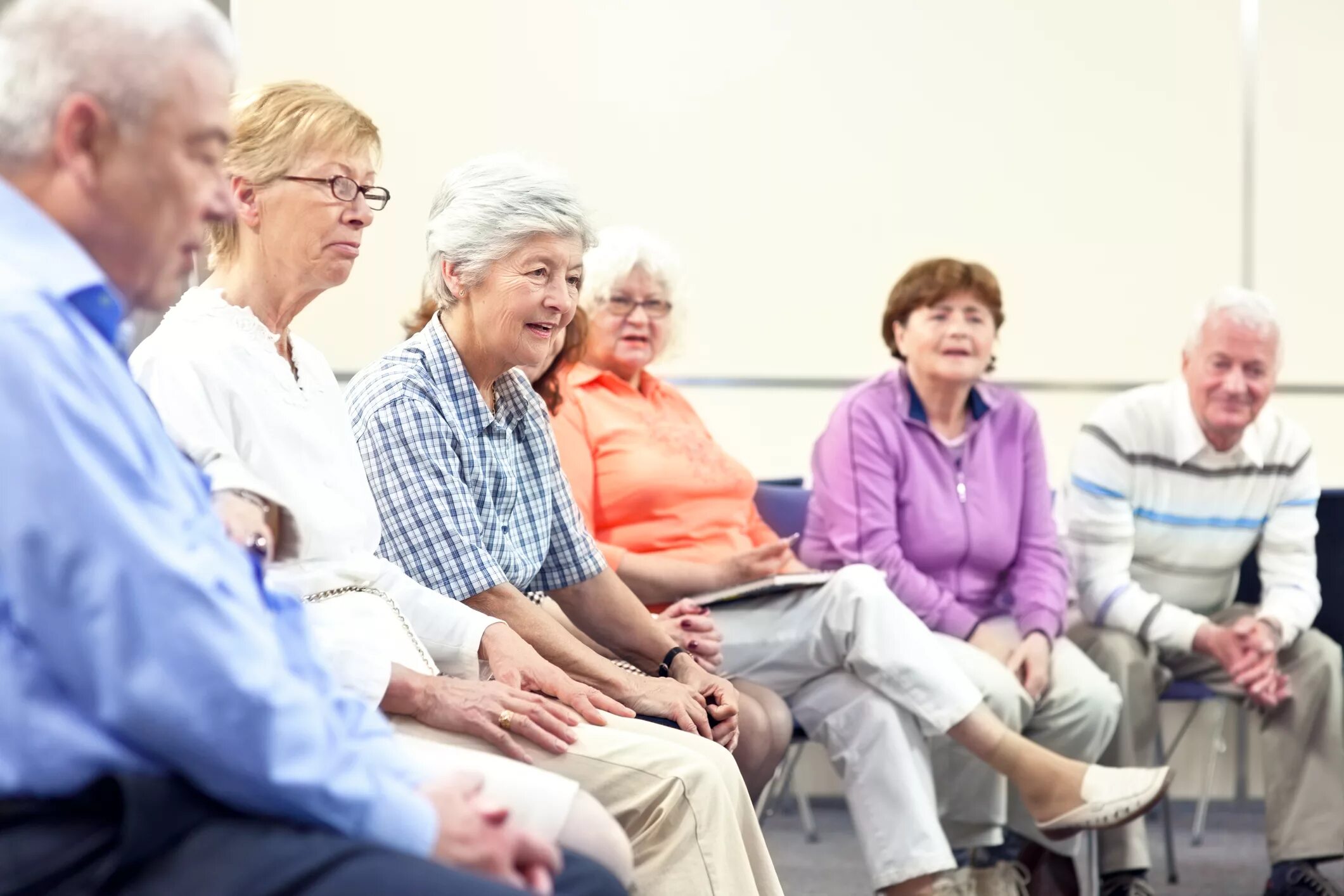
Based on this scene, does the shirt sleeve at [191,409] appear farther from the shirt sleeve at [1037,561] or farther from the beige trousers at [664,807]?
the shirt sleeve at [1037,561]

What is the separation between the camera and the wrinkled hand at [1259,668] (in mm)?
3168

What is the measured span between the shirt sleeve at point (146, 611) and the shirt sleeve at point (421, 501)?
878 millimetres

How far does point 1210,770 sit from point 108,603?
10.9ft

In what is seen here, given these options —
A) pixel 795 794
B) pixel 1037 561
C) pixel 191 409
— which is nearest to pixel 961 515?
pixel 1037 561

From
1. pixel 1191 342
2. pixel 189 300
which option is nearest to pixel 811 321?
pixel 1191 342

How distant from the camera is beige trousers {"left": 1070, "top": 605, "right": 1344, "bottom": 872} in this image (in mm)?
3074

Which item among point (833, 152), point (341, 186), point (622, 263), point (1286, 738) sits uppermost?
point (833, 152)

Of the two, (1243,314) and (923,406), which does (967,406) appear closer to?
(923,406)

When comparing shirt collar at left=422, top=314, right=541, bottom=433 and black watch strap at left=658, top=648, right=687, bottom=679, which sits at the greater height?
shirt collar at left=422, top=314, right=541, bottom=433

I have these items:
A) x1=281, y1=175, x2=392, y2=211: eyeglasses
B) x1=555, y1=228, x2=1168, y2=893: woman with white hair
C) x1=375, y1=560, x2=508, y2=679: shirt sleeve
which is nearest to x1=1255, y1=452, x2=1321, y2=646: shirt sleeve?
x1=555, y1=228, x2=1168, y2=893: woman with white hair

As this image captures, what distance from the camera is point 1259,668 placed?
317 centimetres

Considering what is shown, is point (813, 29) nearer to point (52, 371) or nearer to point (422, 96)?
point (422, 96)

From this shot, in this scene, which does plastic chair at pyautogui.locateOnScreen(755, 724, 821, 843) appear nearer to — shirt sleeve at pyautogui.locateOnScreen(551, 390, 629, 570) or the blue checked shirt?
shirt sleeve at pyautogui.locateOnScreen(551, 390, 629, 570)

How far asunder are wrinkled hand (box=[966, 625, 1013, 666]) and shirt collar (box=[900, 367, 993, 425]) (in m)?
0.46
